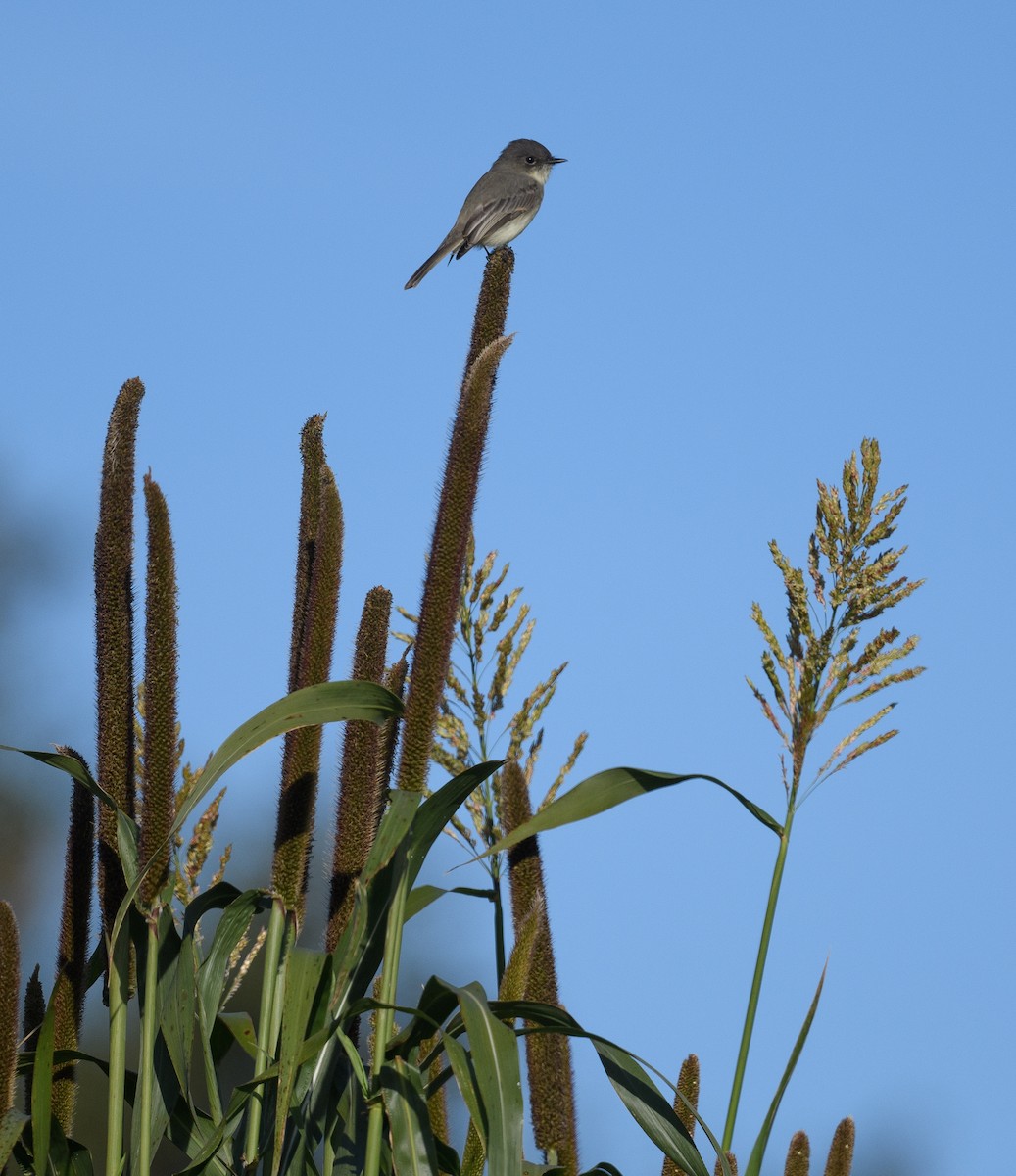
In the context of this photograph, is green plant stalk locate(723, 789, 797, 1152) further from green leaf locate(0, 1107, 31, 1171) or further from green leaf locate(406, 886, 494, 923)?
green leaf locate(0, 1107, 31, 1171)

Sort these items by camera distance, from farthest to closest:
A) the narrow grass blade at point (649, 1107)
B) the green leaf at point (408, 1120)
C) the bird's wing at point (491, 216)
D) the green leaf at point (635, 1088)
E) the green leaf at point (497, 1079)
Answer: the bird's wing at point (491, 216)
the narrow grass blade at point (649, 1107)
the green leaf at point (635, 1088)
the green leaf at point (408, 1120)
the green leaf at point (497, 1079)

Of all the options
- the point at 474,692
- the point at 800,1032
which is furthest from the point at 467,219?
the point at 800,1032

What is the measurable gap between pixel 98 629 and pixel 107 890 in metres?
0.53

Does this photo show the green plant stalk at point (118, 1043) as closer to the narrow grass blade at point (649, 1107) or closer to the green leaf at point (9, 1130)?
the green leaf at point (9, 1130)

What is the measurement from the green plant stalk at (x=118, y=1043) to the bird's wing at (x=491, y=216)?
756 cm

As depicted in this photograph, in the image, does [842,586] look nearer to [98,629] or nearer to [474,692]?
[474,692]

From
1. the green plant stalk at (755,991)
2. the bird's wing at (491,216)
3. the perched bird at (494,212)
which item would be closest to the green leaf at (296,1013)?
the green plant stalk at (755,991)

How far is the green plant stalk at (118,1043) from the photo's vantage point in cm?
262

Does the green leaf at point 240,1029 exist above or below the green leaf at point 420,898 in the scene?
below

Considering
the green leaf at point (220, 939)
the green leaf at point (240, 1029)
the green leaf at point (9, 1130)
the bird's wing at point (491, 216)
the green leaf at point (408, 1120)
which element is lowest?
the green leaf at point (9, 1130)

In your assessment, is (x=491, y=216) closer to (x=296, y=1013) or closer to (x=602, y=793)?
(x=602, y=793)

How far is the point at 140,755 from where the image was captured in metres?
2.96

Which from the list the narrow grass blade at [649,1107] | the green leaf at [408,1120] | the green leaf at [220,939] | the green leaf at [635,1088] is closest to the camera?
the green leaf at [408,1120]

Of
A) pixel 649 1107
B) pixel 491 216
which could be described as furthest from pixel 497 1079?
pixel 491 216
